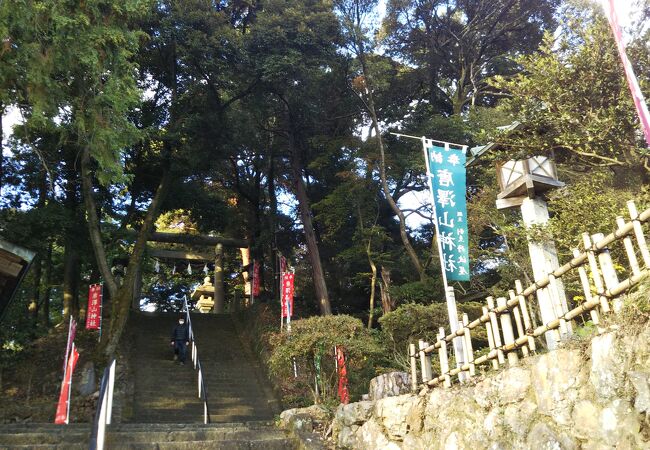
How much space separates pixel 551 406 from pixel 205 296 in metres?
24.4

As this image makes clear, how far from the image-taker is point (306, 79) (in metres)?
14.3

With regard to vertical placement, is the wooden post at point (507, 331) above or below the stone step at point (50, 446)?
above

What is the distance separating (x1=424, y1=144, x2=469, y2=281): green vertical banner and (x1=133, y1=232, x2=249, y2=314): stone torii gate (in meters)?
15.3

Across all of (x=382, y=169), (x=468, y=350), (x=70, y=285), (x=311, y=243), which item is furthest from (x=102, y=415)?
(x=70, y=285)

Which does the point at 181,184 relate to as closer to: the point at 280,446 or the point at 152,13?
the point at 152,13

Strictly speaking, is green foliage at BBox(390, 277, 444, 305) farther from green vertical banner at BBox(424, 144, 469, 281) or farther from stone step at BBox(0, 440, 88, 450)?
stone step at BBox(0, 440, 88, 450)

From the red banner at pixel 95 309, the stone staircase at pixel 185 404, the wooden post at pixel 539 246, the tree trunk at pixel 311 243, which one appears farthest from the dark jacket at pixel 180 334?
the wooden post at pixel 539 246

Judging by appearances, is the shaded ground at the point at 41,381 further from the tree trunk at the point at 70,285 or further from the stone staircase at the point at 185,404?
the stone staircase at the point at 185,404

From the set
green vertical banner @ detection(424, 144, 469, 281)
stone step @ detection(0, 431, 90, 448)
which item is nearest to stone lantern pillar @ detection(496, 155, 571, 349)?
green vertical banner @ detection(424, 144, 469, 281)

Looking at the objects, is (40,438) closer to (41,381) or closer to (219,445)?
(219,445)

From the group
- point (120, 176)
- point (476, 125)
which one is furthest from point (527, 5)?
point (120, 176)

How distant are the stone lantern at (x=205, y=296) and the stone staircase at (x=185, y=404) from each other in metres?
6.65

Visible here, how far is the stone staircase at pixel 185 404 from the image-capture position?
215 inches

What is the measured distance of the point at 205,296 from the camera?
1041 inches
